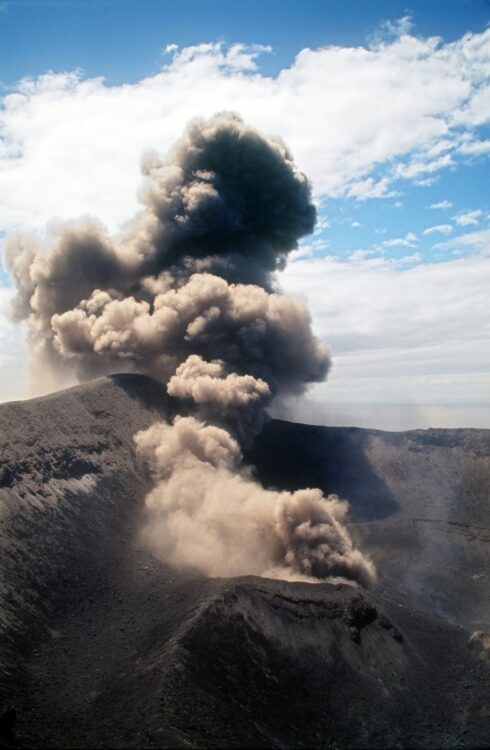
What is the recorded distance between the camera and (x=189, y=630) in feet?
85.3

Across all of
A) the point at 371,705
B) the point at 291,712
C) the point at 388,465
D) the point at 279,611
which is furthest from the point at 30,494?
the point at 388,465

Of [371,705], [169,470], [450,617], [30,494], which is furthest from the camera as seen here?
[169,470]

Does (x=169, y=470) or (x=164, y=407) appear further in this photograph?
(x=164, y=407)

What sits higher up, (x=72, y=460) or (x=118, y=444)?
(x=118, y=444)

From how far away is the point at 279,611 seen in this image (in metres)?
30.0

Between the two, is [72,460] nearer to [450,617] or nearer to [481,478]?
[450,617]

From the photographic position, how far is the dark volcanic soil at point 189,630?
22125 millimetres

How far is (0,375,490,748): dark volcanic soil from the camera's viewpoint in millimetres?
22125

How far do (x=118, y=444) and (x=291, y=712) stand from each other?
30797mm

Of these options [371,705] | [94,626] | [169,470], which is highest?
[169,470]

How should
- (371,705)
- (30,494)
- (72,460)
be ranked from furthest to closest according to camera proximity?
(72,460) → (30,494) → (371,705)

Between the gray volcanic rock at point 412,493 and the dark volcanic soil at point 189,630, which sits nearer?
the dark volcanic soil at point 189,630

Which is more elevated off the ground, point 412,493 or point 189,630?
point 412,493

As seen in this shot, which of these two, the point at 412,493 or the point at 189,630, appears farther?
the point at 412,493
